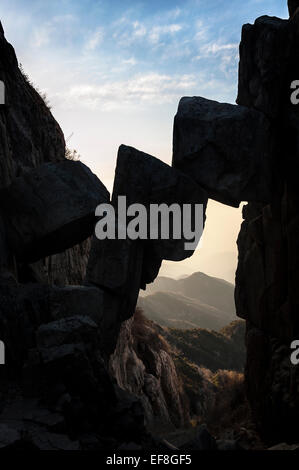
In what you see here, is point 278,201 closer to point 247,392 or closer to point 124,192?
point 124,192

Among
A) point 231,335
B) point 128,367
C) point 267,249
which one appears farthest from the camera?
point 231,335

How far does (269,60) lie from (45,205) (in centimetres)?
807

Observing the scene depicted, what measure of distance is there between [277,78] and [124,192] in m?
6.20

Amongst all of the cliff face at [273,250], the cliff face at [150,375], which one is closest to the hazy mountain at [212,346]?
the cliff face at [150,375]

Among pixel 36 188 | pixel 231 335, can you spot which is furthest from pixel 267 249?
pixel 231 335

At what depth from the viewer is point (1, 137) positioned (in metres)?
10.1

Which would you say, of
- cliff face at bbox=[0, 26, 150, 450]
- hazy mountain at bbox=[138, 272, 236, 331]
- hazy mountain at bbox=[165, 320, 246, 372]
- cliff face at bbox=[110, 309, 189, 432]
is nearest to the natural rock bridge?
cliff face at bbox=[0, 26, 150, 450]

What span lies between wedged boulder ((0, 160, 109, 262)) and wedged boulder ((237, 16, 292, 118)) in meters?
6.33

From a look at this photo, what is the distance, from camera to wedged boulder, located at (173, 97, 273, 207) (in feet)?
33.6

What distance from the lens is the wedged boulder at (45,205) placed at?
9.44 meters

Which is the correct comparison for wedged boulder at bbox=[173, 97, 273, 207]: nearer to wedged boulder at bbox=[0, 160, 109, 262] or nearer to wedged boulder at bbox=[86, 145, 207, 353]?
wedged boulder at bbox=[86, 145, 207, 353]

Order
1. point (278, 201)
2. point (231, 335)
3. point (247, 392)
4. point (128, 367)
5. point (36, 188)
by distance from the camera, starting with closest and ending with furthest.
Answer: point (36, 188)
point (278, 201)
point (247, 392)
point (128, 367)
point (231, 335)

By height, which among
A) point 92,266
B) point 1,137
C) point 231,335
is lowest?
point 231,335

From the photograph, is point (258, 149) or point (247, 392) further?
point (247, 392)
